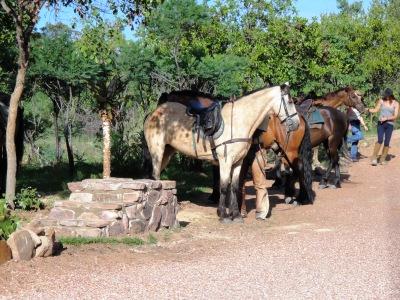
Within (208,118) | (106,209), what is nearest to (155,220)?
(106,209)

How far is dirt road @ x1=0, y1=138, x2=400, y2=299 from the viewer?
5.74m

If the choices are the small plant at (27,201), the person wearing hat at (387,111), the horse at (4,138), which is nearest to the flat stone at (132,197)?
the small plant at (27,201)

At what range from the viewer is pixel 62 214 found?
8.45m

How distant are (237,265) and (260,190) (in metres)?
4.12

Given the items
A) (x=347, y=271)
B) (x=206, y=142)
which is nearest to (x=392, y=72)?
(x=206, y=142)

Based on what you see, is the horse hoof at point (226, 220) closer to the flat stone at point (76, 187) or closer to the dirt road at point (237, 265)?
the dirt road at point (237, 265)

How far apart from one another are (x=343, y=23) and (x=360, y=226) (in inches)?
672

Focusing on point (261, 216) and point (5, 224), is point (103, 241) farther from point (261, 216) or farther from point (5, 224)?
point (261, 216)

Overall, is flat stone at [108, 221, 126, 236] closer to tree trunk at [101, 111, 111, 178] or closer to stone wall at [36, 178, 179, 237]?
stone wall at [36, 178, 179, 237]

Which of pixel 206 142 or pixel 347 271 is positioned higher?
pixel 206 142

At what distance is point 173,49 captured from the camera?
611 inches

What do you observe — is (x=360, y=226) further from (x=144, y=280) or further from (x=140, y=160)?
(x=140, y=160)

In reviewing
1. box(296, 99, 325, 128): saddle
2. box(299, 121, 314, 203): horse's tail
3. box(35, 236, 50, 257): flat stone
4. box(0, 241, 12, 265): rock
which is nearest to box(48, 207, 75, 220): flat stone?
box(35, 236, 50, 257): flat stone

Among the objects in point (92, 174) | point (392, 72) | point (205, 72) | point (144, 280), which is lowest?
point (144, 280)
